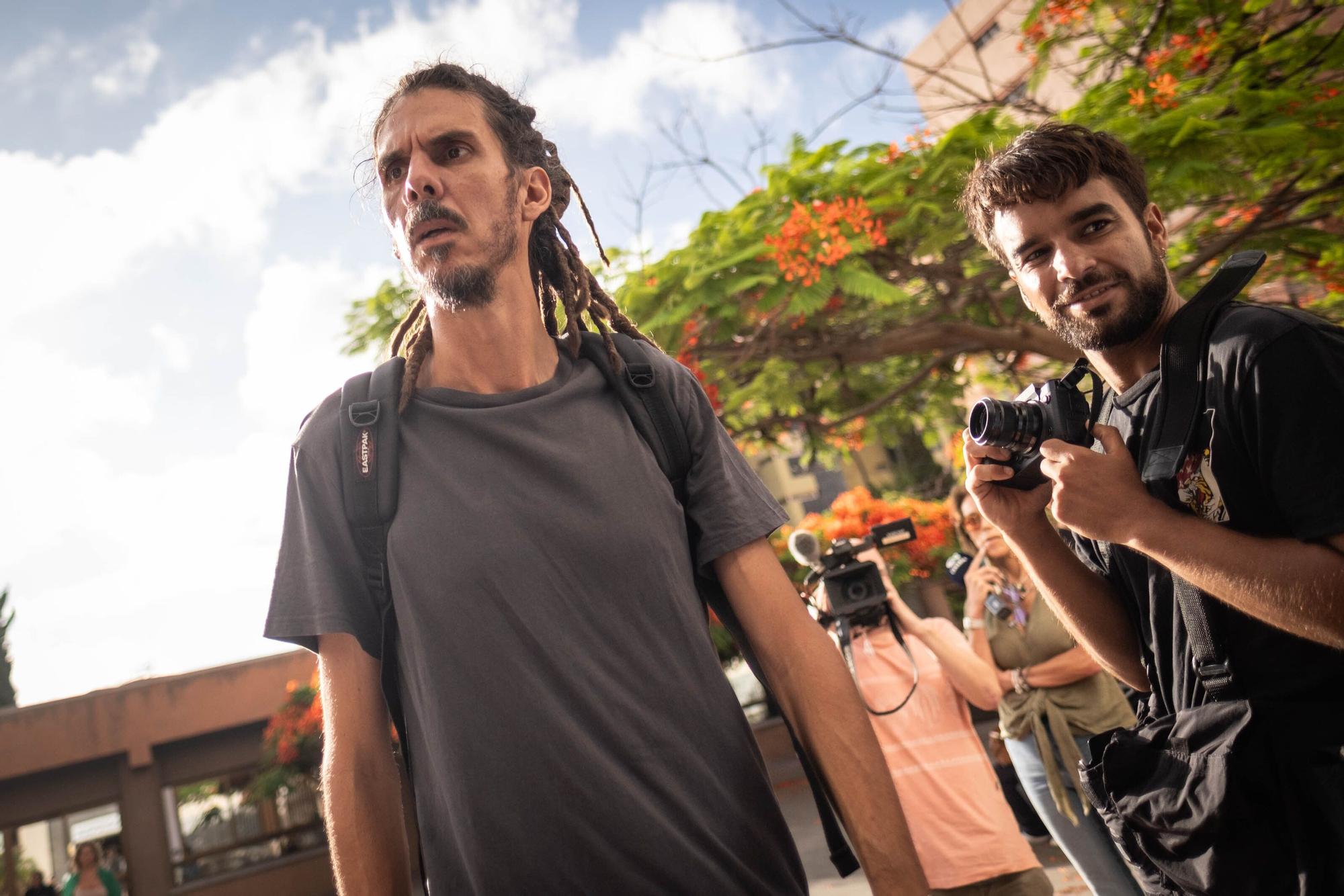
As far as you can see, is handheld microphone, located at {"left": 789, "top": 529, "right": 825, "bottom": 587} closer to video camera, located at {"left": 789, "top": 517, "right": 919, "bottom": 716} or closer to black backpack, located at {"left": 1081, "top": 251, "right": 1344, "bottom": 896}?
video camera, located at {"left": 789, "top": 517, "right": 919, "bottom": 716}

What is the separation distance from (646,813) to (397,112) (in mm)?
1373

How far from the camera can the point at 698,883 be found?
4.17 ft

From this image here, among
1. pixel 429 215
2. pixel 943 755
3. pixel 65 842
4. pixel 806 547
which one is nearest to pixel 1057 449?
pixel 429 215

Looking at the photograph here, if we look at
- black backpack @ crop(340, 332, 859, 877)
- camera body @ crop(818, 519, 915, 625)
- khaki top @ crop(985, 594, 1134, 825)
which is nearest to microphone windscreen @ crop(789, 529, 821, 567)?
camera body @ crop(818, 519, 915, 625)

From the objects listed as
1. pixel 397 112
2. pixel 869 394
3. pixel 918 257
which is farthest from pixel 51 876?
pixel 397 112

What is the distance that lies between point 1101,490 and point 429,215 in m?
1.33

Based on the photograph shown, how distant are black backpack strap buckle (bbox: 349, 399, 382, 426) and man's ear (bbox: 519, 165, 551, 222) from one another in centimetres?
53

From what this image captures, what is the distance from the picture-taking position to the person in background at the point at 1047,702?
3775 mm

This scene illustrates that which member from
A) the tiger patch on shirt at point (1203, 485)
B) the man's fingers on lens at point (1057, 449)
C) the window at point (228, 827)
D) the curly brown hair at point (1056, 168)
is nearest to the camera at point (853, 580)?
the curly brown hair at point (1056, 168)

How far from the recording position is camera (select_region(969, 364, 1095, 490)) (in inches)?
73.5

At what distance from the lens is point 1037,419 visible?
6.20 ft

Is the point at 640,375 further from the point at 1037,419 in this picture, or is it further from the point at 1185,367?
the point at 1185,367

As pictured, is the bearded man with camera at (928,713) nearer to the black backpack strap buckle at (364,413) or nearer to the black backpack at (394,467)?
the black backpack at (394,467)

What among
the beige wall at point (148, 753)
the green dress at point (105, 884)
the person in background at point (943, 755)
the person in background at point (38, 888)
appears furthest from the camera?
the beige wall at point (148, 753)
